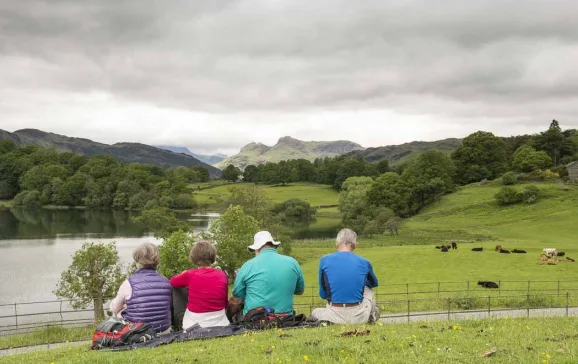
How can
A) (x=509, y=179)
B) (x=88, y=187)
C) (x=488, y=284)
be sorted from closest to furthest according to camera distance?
(x=488, y=284) < (x=509, y=179) < (x=88, y=187)

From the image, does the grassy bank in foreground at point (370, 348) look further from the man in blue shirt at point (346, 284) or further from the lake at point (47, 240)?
the lake at point (47, 240)

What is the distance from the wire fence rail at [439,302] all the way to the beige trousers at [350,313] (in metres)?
14.0

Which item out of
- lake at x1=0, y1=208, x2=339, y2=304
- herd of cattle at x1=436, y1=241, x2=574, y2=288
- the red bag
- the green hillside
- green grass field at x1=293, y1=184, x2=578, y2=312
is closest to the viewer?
the red bag

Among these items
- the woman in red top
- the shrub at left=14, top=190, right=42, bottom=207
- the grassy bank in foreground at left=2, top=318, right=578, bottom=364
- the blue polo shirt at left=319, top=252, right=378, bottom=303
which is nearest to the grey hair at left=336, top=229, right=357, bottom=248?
the blue polo shirt at left=319, top=252, right=378, bottom=303

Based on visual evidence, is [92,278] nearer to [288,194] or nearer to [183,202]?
[183,202]

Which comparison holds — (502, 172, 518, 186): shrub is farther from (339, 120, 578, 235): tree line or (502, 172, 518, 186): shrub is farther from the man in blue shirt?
the man in blue shirt

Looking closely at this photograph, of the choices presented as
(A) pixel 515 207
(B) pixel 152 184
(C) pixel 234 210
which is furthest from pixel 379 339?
(B) pixel 152 184

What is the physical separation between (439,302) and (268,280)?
27.0 metres

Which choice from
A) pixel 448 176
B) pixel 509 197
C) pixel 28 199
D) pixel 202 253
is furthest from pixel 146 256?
pixel 28 199

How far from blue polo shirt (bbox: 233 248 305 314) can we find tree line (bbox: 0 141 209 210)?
131 meters

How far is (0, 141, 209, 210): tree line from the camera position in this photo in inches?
5994

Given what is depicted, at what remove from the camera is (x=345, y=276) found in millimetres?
10773

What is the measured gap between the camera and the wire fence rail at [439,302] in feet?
95.9

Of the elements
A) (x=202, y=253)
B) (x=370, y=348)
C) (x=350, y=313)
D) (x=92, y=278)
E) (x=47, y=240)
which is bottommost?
(x=47, y=240)
